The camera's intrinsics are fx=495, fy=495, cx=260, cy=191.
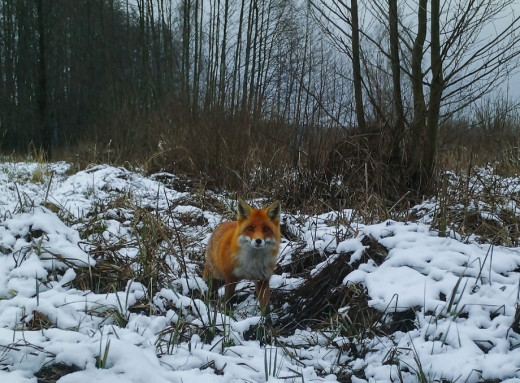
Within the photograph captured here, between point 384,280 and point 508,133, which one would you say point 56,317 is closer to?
point 384,280

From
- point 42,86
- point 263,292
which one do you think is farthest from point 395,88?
point 42,86

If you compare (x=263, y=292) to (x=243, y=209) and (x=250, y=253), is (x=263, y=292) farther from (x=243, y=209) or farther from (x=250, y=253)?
(x=243, y=209)

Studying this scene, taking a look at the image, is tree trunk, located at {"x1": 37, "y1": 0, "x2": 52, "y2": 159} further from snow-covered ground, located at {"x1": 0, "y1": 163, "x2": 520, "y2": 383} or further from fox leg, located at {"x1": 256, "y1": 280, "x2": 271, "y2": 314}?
fox leg, located at {"x1": 256, "y1": 280, "x2": 271, "y2": 314}

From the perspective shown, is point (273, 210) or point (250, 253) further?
point (273, 210)

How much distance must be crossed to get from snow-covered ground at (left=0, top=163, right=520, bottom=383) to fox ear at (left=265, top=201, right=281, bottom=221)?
56 centimetres

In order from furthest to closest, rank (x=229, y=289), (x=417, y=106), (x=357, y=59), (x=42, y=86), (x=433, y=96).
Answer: (x=42, y=86), (x=357, y=59), (x=417, y=106), (x=433, y=96), (x=229, y=289)

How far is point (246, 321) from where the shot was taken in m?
3.21

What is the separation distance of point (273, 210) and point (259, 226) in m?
0.33

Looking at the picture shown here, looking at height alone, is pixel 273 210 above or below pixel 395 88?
below

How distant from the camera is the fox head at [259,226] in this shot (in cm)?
383

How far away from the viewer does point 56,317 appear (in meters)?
2.92

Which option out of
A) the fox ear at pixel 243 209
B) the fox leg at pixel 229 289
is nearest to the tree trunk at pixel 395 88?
the fox ear at pixel 243 209

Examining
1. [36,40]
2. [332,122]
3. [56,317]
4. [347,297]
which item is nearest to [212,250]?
[347,297]

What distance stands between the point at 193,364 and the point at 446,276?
1752 millimetres
